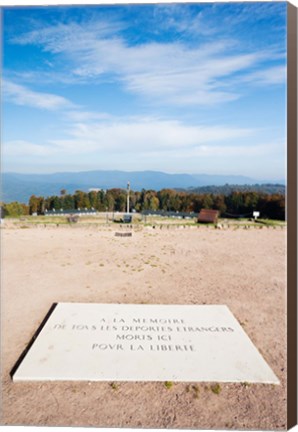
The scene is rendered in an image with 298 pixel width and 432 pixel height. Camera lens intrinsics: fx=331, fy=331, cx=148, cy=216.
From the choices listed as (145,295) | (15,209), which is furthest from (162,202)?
(145,295)

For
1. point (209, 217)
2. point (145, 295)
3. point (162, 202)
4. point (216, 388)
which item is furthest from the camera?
point (162, 202)

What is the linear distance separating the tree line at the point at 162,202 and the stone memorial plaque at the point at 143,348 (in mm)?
11249

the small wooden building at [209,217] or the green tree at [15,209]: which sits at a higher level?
the green tree at [15,209]

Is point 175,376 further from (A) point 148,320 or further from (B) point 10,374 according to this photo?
(B) point 10,374

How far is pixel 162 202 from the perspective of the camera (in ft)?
58.5

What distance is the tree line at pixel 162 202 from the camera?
50.3ft

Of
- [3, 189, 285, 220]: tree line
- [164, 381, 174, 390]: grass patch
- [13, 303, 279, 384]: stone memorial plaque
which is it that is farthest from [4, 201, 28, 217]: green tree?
[164, 381, 174, 390]: grass patch

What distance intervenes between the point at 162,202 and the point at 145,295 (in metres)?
13.2

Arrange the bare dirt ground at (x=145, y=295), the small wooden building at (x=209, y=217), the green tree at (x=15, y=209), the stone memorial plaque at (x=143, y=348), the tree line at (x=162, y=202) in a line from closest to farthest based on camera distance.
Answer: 1. the bare dirt ground at (x=145, y=295)
2. the stone memorial plaque at (x=143, y=348)
3. the small wooden building at (x=209, y=217)
4. the green tree at (x=15, y=209)
5. the tree line at (x=162, y=202)

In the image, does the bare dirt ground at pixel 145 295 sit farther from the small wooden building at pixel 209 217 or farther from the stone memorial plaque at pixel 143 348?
the small wooden building at pixel 209 217

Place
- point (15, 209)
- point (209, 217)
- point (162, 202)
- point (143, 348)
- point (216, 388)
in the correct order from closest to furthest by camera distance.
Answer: point (216, 388), point (143, 348), point (209, 217), point (15, 209), point (162, 202)

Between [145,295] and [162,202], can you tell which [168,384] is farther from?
[162,202]

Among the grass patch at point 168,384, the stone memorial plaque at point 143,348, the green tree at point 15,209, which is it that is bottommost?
the grass patch at point 168,384

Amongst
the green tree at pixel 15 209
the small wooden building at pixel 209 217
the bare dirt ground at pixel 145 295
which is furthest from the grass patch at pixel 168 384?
the green tree at pixel 15 209
